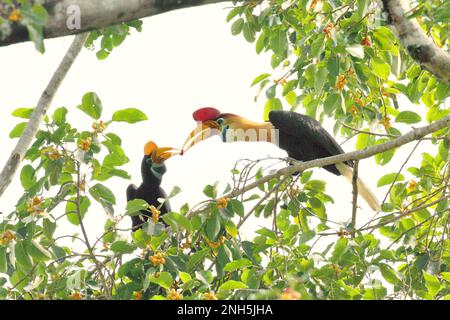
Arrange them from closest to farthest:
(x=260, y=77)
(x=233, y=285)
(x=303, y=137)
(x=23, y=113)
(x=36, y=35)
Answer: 1. (x=36, y=35)
2. (x=233, y=285)
3. (x=23, y=113)
4. (x=260, y=77)
5. (x=303, y=137)

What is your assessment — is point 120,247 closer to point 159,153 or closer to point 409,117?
point 409,117

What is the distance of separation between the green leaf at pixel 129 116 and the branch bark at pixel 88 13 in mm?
1404

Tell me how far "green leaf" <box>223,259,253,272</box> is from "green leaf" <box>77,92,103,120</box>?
905 millimetres

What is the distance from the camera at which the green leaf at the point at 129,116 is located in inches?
155

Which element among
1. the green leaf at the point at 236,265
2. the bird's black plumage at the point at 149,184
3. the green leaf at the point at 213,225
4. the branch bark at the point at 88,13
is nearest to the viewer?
the branch bark at the point at 88,13

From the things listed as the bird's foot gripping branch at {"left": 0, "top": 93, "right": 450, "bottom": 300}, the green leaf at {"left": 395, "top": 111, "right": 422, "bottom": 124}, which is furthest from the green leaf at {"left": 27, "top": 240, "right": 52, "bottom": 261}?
the green leaf at {"left": 395, "top": 111, "right": 422, "bottom": 124}

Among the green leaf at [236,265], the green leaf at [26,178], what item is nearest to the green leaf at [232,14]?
the green leaf at [26,178]

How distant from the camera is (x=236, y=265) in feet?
11.9

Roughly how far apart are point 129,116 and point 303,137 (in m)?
2.09

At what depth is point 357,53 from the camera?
4062 millimetres

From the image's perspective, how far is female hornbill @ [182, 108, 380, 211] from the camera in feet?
18.8

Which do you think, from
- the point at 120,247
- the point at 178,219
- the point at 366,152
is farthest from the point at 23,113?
the point at 366,152

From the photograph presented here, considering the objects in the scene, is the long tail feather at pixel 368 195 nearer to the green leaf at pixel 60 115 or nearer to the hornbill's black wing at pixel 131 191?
the hornbill's black wing at pixel 131 191

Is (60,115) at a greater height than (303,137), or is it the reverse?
(303,137)
